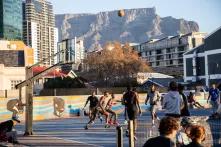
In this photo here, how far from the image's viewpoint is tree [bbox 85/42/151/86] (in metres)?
101

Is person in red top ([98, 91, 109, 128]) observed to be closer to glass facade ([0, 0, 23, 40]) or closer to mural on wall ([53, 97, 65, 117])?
mural on wall ([53, 97, 65, 117])

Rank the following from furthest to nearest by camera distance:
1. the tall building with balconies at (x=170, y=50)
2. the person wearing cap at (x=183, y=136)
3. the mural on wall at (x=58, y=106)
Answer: the tall building with balconies at (x=170, y=50)
the mural on wall at (x=58, y=106)
the person wearing cap at (x=183, y=136)

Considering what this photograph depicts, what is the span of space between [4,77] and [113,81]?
111ft

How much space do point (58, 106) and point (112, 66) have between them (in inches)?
2753

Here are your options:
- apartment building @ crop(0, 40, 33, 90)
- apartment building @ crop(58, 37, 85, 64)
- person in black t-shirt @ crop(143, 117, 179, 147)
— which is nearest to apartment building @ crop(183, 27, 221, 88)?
apartment building @ crop(0, 40, 33, 90)

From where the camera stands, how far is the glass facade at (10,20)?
437ft

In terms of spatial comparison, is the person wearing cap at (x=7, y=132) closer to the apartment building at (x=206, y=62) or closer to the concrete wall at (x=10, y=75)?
the concrete wall at (x=10, y=75)

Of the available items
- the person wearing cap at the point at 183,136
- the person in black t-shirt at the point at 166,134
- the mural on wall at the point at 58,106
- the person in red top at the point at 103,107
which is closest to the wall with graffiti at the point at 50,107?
the mural on wall at the point at 58,106

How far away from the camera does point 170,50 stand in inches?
6801

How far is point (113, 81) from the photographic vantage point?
321 ft

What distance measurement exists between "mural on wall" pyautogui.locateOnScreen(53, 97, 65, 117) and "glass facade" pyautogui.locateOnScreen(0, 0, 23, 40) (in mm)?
101317

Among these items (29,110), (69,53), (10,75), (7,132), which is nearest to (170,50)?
(10,75)

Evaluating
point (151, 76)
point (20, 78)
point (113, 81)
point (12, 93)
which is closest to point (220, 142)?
point (12, 93)

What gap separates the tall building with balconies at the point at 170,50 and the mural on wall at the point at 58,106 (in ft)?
418
